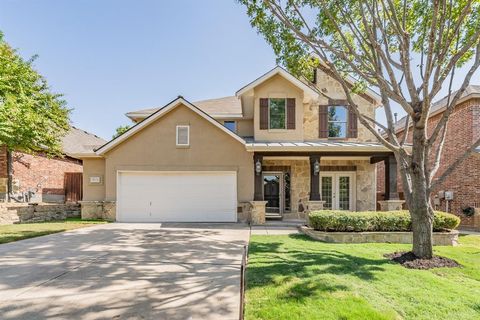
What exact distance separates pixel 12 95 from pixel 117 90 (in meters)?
5.72

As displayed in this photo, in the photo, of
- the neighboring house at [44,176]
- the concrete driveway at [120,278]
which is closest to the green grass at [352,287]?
the concrete driveway at [120,278]

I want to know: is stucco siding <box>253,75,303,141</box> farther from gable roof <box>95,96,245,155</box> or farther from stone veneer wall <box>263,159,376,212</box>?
gable roof <box>95,96,245,155</box>

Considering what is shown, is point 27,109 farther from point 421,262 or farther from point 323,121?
point 421,262

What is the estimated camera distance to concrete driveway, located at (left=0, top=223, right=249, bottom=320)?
147 inches

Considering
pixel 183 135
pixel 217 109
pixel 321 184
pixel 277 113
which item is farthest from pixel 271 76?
pixel 321 184

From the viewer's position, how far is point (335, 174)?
575 inches

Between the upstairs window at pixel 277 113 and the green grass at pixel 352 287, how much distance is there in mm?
7964

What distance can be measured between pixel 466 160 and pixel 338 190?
18.6 ft

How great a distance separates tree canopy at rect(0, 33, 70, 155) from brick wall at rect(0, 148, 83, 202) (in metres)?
2.13

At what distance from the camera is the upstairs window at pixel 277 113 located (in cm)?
1395

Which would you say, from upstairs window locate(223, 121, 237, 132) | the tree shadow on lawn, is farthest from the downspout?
the tree shadow on lawn

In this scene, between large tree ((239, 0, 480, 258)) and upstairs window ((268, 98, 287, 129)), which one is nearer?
large tree ((239, 0, 480, 258))

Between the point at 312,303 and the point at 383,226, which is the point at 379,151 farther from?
the point at 312,303

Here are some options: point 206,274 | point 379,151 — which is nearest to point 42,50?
point 206,274
